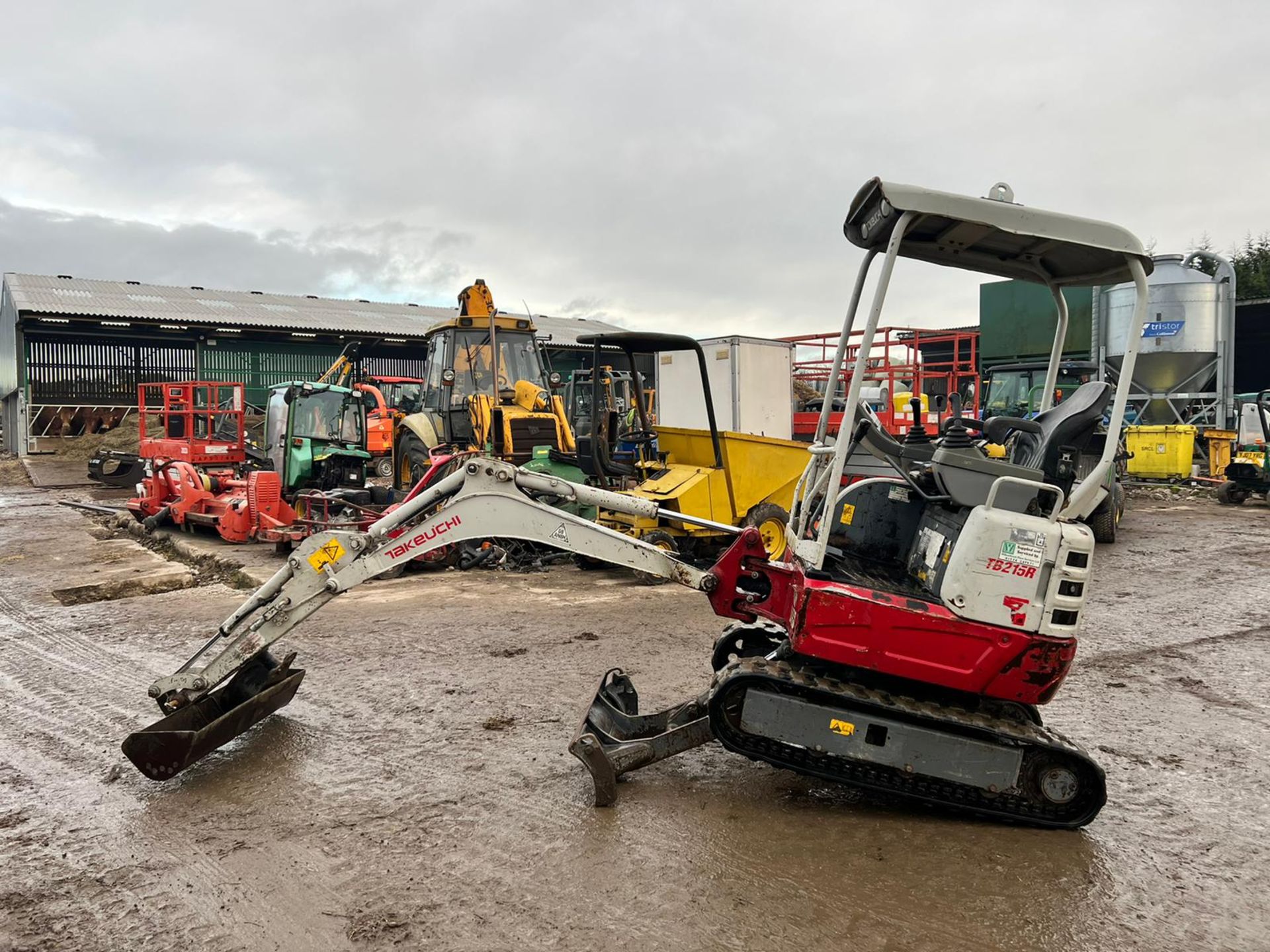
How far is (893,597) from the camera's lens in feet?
12.0

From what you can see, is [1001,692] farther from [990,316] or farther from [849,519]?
[990,316]

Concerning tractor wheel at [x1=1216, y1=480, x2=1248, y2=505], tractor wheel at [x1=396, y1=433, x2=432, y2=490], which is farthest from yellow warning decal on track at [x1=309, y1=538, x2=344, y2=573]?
tractor wheel at [x1=1216, y1=480, x2=1248, y2=505]

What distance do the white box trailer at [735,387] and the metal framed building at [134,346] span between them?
9.22m

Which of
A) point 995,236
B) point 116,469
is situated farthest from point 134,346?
point 995,236

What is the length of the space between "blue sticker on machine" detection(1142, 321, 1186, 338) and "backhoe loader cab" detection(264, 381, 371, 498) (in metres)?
14.4

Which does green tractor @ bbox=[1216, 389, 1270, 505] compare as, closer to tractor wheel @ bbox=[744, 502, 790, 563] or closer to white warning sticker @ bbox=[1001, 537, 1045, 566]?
tractor wheel @ bbox=[744, 502, 790, 563]

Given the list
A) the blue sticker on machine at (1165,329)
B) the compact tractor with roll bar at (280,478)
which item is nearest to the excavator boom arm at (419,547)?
the compact tractor with roll bar at (280,478)

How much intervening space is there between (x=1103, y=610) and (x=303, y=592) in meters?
6.36

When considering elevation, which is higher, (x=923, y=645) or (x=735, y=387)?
(x=735, y=387)

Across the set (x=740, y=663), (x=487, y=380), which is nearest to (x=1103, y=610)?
(x=740, y=663)

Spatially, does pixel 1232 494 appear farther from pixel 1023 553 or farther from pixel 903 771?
pixel 903 771

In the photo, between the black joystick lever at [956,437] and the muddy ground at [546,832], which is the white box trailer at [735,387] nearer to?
the muddy ground at [546,832]

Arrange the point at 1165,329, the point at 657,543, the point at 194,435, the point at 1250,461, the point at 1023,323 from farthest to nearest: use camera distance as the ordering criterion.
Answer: the point at 1023,323 → the point at 1165,329 → the point at 194,435 → the point at 1250,461 → the point at 657,543

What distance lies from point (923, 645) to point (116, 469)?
18412 mm
